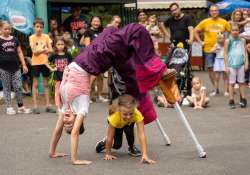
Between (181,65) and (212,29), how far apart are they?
1.50 metres

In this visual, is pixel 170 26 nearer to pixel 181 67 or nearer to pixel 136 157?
pixel 181 67

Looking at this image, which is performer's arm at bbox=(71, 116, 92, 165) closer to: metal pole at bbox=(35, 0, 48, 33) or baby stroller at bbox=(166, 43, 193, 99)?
baby stroller at bbox=(166, 43, 193, 99)

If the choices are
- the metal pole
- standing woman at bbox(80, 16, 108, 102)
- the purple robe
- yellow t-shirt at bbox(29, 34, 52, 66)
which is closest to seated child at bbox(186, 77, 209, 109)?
standing woman at bbox(80, 16, 108, 102)

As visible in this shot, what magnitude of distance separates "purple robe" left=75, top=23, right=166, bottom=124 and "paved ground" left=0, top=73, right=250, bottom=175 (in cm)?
92

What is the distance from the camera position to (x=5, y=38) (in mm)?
11289

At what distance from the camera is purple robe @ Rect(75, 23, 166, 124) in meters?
6.61

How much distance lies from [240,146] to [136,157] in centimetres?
141

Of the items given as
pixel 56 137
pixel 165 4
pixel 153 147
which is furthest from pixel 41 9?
pixel 165 4

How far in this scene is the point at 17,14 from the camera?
13711 mm

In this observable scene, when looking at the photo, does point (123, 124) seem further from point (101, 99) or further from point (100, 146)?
point (101, 99)

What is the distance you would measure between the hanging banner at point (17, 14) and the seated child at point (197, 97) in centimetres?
408

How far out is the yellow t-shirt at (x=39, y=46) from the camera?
11.7 m

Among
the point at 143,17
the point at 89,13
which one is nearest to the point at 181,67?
the point at 143,17

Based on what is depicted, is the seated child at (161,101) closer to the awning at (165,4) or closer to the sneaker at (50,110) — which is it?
the sneaker at (50,110)
